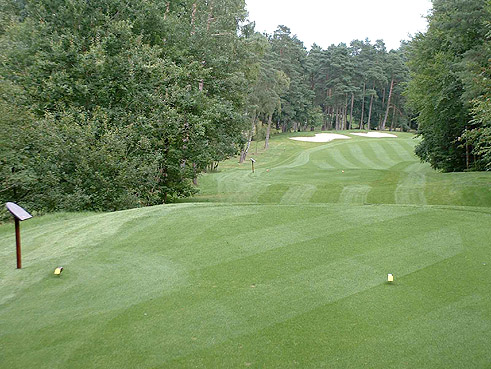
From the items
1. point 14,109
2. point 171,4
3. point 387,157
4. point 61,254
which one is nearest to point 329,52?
point 387,157

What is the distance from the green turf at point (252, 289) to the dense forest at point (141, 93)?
3.16m

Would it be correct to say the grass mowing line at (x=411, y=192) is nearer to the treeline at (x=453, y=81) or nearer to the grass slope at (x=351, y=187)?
the grass slope at (x=351, y=187)

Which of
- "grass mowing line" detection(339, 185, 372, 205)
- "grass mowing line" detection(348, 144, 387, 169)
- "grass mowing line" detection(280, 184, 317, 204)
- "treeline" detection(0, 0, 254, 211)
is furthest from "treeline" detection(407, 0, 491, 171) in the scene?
"treeline" detection(0, 0, 254, 211)

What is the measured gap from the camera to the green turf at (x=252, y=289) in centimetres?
472

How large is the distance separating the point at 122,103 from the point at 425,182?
1514 centimetres

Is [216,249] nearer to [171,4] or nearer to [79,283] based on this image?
[79,283]

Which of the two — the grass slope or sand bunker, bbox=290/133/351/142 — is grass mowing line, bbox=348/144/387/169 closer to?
the grass slope

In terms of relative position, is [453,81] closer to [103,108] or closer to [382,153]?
[103,108]

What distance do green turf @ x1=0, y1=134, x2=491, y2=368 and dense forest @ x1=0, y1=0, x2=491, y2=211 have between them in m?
3.16

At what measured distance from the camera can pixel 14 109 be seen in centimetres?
1388

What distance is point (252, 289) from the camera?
6344 millimetres

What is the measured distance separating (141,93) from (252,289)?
1332 centimetres

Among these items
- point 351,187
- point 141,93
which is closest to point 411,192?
point 351,187

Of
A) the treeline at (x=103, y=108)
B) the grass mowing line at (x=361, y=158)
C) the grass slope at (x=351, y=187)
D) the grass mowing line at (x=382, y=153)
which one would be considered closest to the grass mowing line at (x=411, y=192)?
the grass slope at (x=351, y=187)
